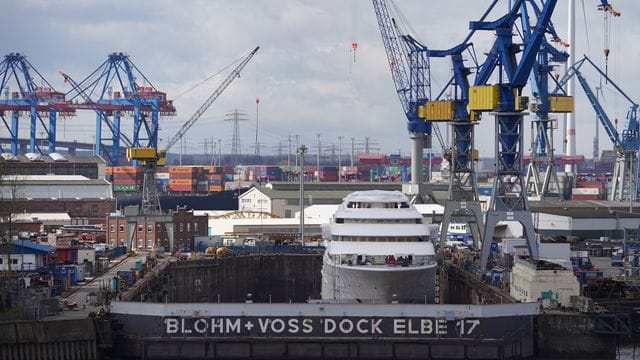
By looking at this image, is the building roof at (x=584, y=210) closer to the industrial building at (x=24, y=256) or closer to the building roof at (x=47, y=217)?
the building roof at (x=47, y=217)

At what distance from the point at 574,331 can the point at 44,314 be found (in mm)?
27621

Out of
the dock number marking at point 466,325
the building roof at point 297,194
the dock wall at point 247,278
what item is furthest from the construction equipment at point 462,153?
the building roof at point 297,194

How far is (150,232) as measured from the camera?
119125 millimetres

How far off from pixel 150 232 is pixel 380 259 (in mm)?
48604

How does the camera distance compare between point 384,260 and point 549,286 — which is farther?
point 384,260

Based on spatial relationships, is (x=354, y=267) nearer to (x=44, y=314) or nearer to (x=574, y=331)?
(x=574, y=331)

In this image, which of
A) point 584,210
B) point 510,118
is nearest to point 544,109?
point 584,210

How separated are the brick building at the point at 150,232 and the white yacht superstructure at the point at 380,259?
39302mm

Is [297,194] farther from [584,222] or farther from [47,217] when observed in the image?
[584,222]

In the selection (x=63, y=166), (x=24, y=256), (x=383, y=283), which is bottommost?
(x=383, y=283)

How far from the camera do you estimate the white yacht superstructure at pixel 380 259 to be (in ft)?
243

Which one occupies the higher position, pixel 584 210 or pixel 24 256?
pixel 584 210

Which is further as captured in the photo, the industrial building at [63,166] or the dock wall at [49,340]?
the industrial building at [63,166]

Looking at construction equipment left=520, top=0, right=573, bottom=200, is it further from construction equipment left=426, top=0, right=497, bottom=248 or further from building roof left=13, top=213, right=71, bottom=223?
building roof left=13, top=213, right=71, bottom=223
